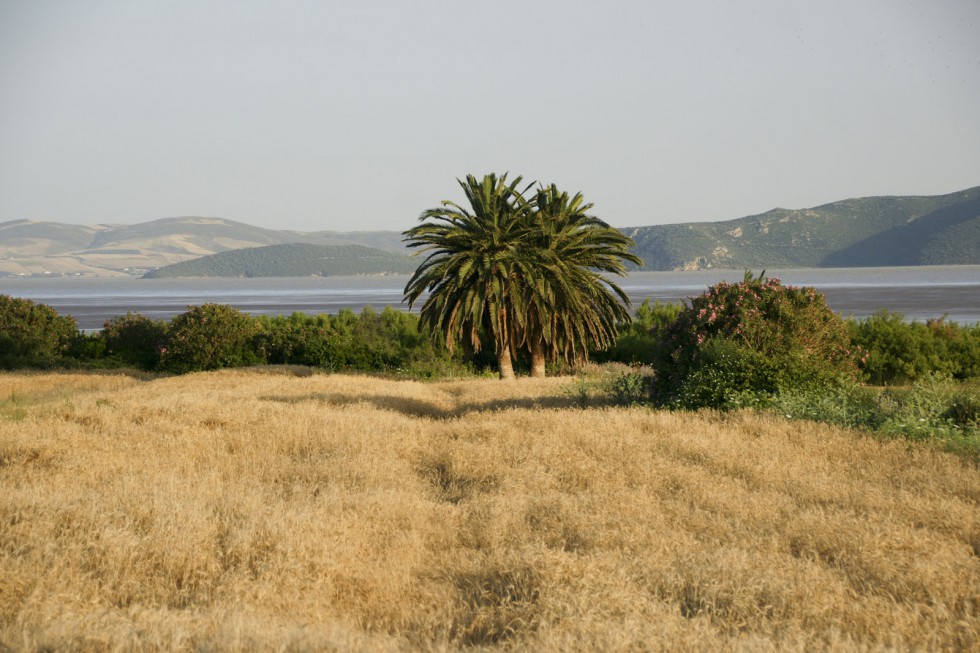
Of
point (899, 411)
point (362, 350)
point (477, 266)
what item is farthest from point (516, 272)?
point (899, 411)

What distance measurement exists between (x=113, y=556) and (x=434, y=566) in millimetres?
Result: 2578

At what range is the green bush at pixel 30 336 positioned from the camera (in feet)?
105

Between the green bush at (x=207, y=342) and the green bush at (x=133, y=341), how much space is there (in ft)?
7.06

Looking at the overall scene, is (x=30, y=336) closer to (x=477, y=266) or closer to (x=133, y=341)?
(x=133, y=341)

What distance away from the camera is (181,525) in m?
7.52

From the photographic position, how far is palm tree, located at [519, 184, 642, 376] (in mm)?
27250

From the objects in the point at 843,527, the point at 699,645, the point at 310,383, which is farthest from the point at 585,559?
the point at 310,383

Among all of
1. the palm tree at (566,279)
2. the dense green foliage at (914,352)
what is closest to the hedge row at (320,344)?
the dense green foliage at (914,352)

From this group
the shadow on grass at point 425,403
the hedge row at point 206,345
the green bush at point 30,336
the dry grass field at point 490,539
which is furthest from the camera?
the green bush at point 30,336

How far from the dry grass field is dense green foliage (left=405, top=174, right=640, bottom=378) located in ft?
45.3

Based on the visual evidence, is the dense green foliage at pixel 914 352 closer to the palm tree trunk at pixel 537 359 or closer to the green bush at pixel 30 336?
the palm tree trunk at pixel 537 359

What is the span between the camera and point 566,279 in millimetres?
27547

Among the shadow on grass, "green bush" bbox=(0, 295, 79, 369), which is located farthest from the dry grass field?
"green bush" bbox=(0, 295, 79, 369)

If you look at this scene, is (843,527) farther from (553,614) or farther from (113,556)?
(113,556)
